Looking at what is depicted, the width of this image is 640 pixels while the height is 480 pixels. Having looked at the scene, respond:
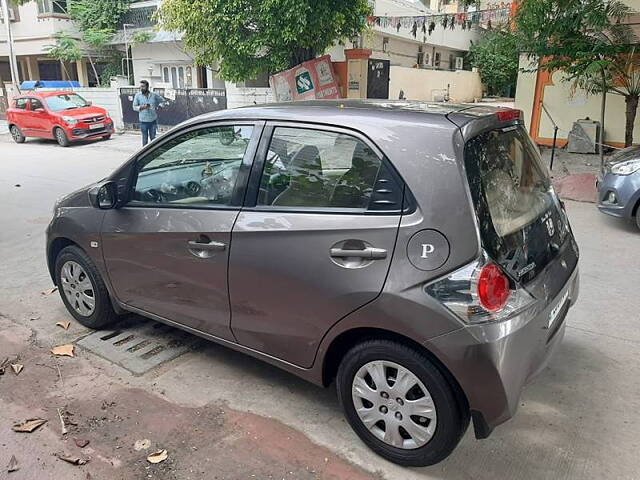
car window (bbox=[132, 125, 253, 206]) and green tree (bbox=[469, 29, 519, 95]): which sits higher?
green tree (bbox=[469, 29, 519, 95])

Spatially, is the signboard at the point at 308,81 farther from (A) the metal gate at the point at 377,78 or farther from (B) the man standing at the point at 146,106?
(B) the man standing at the point at 146,106

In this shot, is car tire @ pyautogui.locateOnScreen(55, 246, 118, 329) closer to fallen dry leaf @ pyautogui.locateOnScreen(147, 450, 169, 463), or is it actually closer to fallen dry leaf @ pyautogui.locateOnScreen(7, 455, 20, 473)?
fallen dry leaf @ pyautogui.locateOnScreen(7, 455, 20, 473)

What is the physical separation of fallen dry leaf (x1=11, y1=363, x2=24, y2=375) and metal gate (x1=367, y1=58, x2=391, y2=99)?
1138 cm

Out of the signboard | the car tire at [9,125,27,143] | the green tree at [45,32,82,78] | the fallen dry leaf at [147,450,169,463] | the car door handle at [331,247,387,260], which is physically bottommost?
the fallen dry leaf at [147,450,169,463]

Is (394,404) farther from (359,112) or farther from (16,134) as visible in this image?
(16,134)

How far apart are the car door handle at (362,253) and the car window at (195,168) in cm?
78

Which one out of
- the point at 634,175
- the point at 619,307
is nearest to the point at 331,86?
the point at 634,175

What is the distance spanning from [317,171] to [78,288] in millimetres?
2299

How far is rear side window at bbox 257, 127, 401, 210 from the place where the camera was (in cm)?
250

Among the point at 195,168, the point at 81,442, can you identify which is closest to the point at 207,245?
the point at 195,168

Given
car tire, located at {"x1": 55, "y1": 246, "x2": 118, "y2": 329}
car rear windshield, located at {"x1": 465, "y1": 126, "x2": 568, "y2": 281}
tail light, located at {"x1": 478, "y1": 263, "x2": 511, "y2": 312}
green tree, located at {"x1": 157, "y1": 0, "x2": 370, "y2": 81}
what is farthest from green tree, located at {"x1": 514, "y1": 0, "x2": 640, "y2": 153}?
car tire, located at {"x1": 55, "y1": 246, "x2": 118, "y2": 329}

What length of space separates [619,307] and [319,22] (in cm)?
903

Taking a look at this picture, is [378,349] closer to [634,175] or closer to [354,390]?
[354,390]

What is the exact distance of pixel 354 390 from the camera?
2631 millimetres
